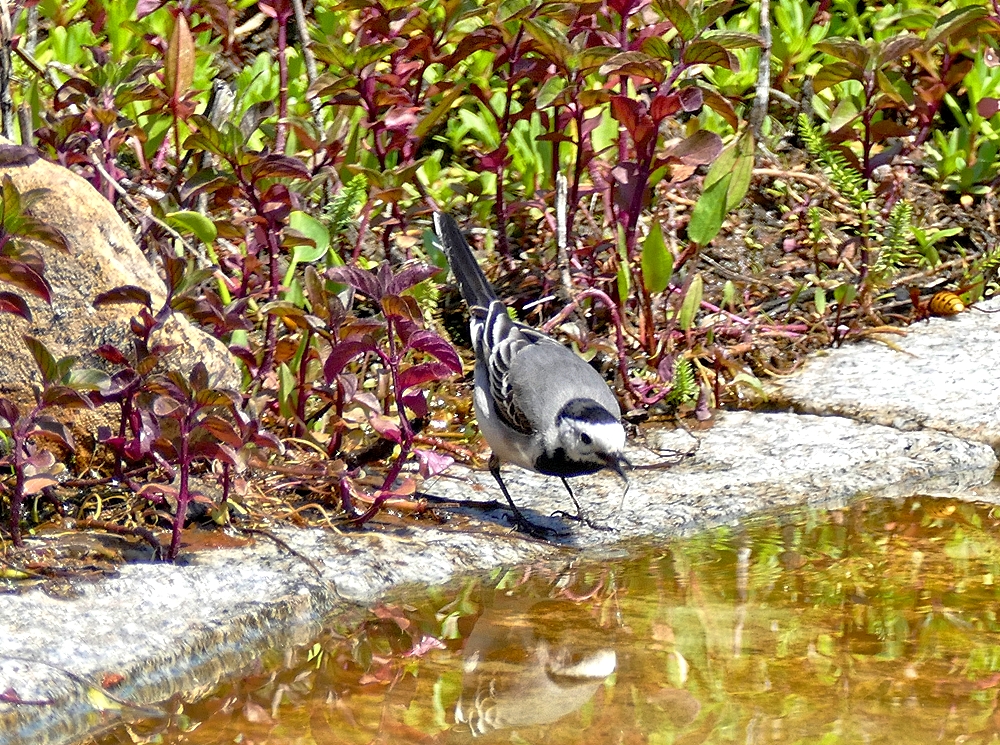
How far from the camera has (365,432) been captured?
439 centimetres

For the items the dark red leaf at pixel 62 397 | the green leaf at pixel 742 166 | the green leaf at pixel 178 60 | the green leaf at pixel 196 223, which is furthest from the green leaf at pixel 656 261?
the dark red leaf at pixel 62 397

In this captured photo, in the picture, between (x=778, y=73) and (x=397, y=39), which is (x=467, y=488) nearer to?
(x=397, y=39)

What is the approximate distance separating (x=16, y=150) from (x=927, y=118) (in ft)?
13.0

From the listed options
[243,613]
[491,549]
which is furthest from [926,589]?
[243,613]

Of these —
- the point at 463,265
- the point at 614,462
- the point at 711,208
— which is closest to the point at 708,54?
the point at 711,208

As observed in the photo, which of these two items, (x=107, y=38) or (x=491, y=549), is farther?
(x=107, y=38)

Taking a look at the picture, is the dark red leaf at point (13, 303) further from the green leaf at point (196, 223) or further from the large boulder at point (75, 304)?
the green leaf at point (196, 223)

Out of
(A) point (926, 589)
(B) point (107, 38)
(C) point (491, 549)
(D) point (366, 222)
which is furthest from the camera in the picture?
(B) point (107, 38)

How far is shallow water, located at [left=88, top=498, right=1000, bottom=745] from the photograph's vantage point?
9.12 ft

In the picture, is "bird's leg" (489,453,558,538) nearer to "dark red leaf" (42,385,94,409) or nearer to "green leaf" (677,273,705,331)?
"green leaf" (677,273,705,331)

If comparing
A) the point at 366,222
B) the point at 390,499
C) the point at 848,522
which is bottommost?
the point at 848,522

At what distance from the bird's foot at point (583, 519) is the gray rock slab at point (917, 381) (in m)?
1.25

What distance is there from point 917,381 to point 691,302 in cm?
101

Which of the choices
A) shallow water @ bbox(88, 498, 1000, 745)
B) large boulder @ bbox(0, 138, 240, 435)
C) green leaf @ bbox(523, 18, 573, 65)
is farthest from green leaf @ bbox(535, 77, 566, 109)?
shallow water @ bbox(88, 498, 1000, 745)
